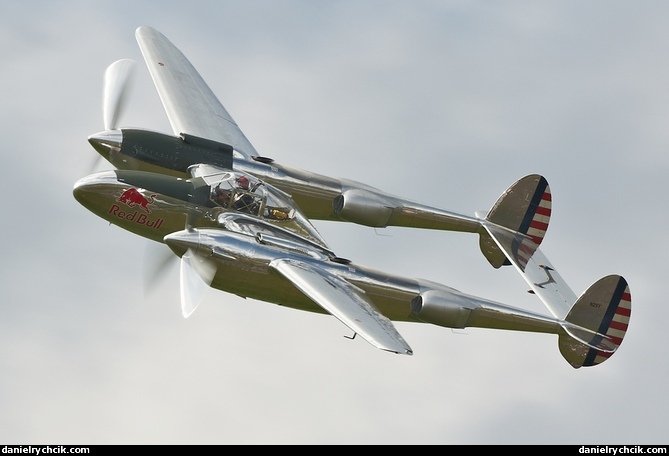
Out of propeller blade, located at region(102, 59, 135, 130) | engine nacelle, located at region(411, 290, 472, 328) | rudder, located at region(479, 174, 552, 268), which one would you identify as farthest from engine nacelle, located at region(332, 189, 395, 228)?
propeller blade, located at region(102, 59, 135, 130)

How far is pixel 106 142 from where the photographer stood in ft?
141

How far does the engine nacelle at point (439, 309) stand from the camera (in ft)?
127

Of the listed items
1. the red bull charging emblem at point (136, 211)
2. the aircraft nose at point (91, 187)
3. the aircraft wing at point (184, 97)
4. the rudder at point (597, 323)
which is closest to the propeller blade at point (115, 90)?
the aircraft wing at point (184, 97)

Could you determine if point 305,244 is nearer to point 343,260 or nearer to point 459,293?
point 343,260

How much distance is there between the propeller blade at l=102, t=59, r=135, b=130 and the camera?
4437 centimetres

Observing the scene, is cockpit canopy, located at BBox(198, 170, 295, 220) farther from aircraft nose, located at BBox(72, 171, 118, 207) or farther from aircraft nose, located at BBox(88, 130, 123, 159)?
aircraft nose, located at BBox(88, 130, 123, 159)

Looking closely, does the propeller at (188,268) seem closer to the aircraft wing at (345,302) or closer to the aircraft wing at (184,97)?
the aircraft wing at (345,302)

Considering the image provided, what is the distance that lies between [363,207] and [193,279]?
10.0 metres

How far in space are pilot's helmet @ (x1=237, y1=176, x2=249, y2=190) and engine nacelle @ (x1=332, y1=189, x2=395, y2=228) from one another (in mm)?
4947

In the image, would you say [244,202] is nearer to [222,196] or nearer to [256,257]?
[222,196]

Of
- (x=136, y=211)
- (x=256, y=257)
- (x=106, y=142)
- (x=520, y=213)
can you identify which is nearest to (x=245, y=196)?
(x=136, y=211)

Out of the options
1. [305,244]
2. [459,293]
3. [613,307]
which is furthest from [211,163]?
[613,307]

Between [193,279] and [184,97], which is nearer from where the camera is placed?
[193,279]

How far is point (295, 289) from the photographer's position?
124ft
